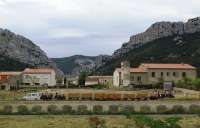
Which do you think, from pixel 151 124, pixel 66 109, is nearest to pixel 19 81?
pixel 66 109

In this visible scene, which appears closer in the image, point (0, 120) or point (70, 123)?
point (70, 123)

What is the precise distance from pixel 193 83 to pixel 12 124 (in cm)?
7054

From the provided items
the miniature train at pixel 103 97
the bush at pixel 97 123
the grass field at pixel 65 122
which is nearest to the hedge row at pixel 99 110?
the grass field at pixel 65 122

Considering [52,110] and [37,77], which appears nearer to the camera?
[52,110]

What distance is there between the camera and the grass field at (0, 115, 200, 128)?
35.7m

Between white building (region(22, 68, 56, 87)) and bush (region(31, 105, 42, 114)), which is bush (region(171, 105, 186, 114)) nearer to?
bush (region(31, 105, 42, 114))

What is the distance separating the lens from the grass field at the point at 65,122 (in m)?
35.7

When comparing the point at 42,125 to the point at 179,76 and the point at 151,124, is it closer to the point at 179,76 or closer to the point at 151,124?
the point at 151,124

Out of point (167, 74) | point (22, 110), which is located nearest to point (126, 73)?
point (167, 74)

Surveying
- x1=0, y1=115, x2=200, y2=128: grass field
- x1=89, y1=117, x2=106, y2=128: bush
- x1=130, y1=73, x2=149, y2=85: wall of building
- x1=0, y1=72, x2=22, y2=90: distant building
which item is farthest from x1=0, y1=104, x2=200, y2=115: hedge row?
x1=0, y1=72, x2=22, y2=90: distant building

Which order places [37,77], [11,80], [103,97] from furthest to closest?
[37,77], [11,80], [103,97]

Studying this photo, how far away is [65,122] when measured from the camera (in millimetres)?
38062

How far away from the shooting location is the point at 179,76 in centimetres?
13288

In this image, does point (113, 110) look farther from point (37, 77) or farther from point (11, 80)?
point (37, 77)
